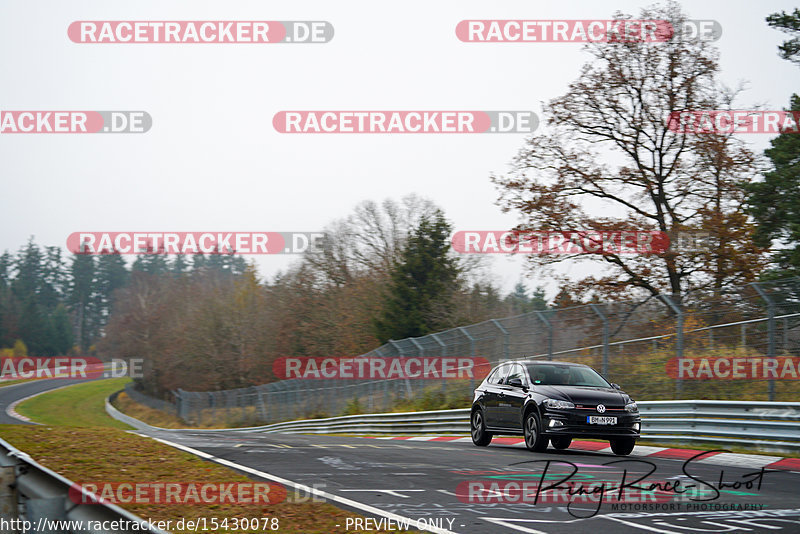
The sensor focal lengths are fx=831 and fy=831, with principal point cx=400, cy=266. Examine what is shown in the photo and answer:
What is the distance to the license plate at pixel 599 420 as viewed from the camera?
1356 centimetres

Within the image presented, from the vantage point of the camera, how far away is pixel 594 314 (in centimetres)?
1819

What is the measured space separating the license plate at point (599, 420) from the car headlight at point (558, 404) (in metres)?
0.34

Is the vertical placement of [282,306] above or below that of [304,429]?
above

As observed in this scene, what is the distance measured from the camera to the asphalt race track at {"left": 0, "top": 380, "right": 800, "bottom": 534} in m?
6.85

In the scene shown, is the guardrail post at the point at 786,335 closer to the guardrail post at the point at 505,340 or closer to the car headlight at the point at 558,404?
the car headlight at the point at 558,404

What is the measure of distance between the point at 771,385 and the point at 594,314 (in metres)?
4.69

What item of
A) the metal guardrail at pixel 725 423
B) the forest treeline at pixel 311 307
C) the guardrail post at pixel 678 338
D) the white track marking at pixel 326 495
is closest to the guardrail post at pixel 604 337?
the metal guardrail at pixel 725 423

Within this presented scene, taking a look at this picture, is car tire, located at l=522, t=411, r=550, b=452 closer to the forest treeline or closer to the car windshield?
the car windshield

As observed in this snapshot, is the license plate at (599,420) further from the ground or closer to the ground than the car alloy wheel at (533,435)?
further from the ground

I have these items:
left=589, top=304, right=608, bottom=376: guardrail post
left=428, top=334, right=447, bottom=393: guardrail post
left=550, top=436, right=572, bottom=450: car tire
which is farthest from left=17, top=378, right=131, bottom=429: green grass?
left=550, top=436, right=572, bottom=450: car tire

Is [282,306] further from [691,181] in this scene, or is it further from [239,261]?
[239,261]

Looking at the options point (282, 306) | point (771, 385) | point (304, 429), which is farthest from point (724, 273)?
point (282, 306)

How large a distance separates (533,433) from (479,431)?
2377 mm

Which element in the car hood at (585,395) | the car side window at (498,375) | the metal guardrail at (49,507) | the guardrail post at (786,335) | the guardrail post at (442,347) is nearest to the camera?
the metal guardrail at (49,507)
